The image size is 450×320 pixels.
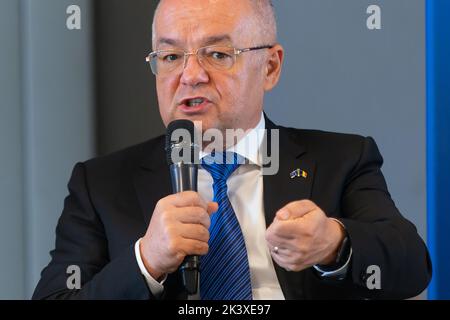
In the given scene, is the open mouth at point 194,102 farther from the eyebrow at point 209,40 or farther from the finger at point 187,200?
the finger at point 187,200

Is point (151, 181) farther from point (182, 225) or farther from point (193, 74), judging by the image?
point (182, 225)

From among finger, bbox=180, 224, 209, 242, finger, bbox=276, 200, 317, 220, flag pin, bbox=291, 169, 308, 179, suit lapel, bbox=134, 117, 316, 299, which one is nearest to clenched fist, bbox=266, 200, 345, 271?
finger, bbox=276, 200, 317, 220

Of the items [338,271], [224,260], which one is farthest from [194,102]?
[338,271]

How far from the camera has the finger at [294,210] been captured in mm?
1142

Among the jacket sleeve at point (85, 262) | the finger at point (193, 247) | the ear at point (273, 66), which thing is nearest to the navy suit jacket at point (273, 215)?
the jacket sleeve at point (85, 262)

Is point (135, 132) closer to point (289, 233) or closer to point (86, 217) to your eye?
point (86, 217)

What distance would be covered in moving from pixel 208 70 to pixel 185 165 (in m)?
0.38

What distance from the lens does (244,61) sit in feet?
5.08

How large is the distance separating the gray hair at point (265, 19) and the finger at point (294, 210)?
546 mm

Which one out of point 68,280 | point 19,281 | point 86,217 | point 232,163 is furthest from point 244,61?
point 19,281

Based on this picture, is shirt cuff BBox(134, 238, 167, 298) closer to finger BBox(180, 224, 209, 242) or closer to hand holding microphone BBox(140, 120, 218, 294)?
hand holding microphone BBox(140, 120, 218, 294)

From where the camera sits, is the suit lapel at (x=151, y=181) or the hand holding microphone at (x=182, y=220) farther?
the suit lapel at (x=151, y=181)

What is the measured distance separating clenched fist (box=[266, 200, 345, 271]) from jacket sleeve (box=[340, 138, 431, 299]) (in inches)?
4.6
